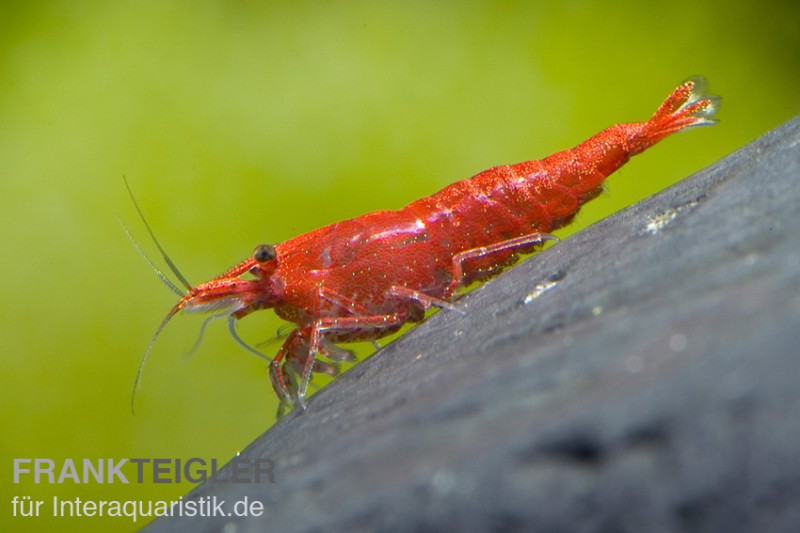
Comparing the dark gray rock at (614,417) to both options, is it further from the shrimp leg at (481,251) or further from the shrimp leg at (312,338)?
the shrimp leg at (481,251)

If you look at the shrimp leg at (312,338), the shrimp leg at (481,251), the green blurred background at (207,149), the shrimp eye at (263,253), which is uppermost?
the green blurred background at (207,149)

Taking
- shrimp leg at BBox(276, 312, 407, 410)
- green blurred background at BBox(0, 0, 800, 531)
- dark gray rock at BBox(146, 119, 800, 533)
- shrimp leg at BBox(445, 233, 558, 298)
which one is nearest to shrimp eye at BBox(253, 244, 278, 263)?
shrimp leg at BBox(276, 312, 407, 410)

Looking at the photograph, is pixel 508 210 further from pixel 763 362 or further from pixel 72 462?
pixel 72 462

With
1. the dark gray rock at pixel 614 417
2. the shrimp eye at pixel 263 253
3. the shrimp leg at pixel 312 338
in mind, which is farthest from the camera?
the shrimp eye at pixel 263 253

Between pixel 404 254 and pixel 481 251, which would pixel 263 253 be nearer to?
pixel 404 254

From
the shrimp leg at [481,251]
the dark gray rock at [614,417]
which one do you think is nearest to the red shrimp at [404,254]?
the shrimp leg at [481,251]

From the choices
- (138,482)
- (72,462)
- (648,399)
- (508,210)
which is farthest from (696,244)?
(72,462)

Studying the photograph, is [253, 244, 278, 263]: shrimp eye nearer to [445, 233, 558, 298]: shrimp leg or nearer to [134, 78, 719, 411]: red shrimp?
[134, 78, 719, 411]: red shrimp
